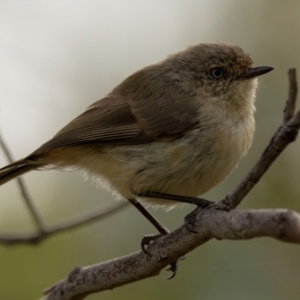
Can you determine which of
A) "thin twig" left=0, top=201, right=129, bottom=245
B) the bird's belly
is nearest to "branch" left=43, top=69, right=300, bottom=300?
"thin twig" left=0, top=201, right=129, bottom=245

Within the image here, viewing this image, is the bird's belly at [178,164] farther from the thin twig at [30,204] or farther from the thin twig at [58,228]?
the thin twig at [30,204]

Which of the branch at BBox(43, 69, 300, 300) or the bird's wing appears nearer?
the branch at BBox(43, 69, 300, 300)

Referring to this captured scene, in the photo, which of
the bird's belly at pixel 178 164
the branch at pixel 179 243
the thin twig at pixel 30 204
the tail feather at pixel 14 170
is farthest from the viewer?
the tail feather at pixel 14 170

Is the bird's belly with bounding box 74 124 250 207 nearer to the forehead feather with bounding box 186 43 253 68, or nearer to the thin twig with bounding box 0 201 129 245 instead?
the thin twig with bounding box 0 201 129 245

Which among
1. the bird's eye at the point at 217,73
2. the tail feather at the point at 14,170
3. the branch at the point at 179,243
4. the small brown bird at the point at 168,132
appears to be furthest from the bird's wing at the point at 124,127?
the branch at the point at 179,243

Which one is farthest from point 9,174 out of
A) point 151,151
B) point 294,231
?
point 294,231

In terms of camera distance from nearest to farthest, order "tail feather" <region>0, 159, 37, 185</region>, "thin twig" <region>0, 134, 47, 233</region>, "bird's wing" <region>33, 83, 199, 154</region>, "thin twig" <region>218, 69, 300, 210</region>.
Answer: "thin twig" <region>218, 69, 300, 210</region> < "bird's wing" <region>33, 83, 199, 154</region> < "thin twig" <region>0, 134, 47, 233</region> < "tail feather" <region>0, 159, 37, 185</region>
